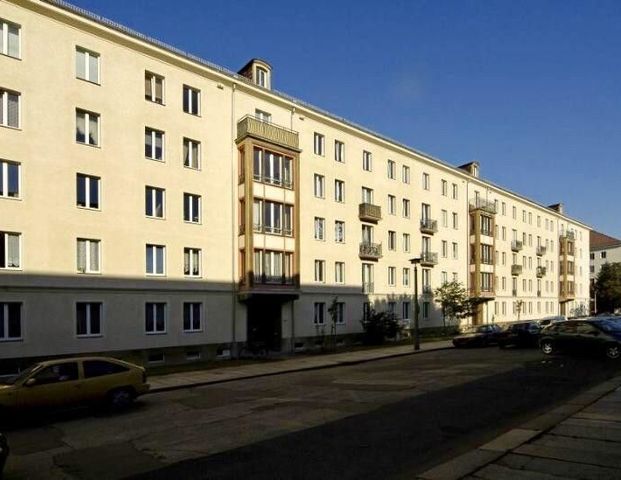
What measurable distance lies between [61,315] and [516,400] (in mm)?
18041

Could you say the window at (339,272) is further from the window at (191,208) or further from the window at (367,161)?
the window at (191,208)

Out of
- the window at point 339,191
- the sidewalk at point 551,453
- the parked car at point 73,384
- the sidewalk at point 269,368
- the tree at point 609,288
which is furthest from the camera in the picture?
the tree at point 609,288

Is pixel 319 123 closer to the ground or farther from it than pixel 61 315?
farther from it

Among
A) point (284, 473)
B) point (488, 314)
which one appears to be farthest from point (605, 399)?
point (488, 314)

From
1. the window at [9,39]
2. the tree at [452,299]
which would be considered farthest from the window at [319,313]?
the window at [9,39]

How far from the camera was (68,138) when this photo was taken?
74.3 feet

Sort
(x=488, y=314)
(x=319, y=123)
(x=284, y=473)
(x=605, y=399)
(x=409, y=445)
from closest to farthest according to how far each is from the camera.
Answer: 1. (x=284, y=473)
2. (x=409, y=445)
3. (x=605, y=399)
4. (x=319, y=123)
5. (x=488, y=314)

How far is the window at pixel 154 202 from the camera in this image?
2553 cm

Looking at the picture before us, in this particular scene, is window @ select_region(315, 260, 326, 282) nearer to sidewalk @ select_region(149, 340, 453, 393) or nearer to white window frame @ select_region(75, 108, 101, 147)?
sidewalk @ select_region(149, 340, 453, 393)

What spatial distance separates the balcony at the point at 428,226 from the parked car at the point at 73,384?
3269 centimetres

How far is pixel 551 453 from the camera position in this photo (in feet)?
26.5

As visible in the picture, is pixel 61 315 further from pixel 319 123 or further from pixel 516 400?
pixel 319 123

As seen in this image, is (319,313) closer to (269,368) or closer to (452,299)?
(269,368)

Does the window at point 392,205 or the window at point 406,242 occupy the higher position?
the window at point 392,205
